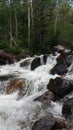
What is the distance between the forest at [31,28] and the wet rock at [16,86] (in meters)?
10.6

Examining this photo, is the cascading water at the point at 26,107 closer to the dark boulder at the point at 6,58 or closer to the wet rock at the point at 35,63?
the wet rock at the point at 35,63

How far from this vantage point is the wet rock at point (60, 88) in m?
13.1

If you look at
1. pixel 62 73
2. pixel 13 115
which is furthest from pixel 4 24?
pixel 13 115

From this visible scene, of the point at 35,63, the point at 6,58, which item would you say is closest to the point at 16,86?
the point at 35,63

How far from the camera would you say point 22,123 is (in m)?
10.8

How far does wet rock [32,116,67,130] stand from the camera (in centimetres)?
984

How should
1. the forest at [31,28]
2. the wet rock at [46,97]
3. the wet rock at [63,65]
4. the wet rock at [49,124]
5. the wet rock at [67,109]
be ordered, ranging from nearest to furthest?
the wet rock at [49,124]
the wet rock at [67,109]
the wet rock at [46,97]
the wet rock at [63,65]
the forest at [31,28]

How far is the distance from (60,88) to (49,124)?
11.3 ft

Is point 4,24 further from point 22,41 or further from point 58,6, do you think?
point 58,6

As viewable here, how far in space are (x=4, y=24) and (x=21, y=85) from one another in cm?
1806

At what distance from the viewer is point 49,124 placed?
9.91 meters

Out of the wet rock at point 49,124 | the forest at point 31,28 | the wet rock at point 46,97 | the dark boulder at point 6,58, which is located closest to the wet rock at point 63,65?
the wet rock at point 46,97

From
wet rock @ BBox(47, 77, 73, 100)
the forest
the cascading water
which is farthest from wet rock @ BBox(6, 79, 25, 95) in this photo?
the forest

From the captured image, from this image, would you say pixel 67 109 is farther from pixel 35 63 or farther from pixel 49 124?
pixel 35 63
